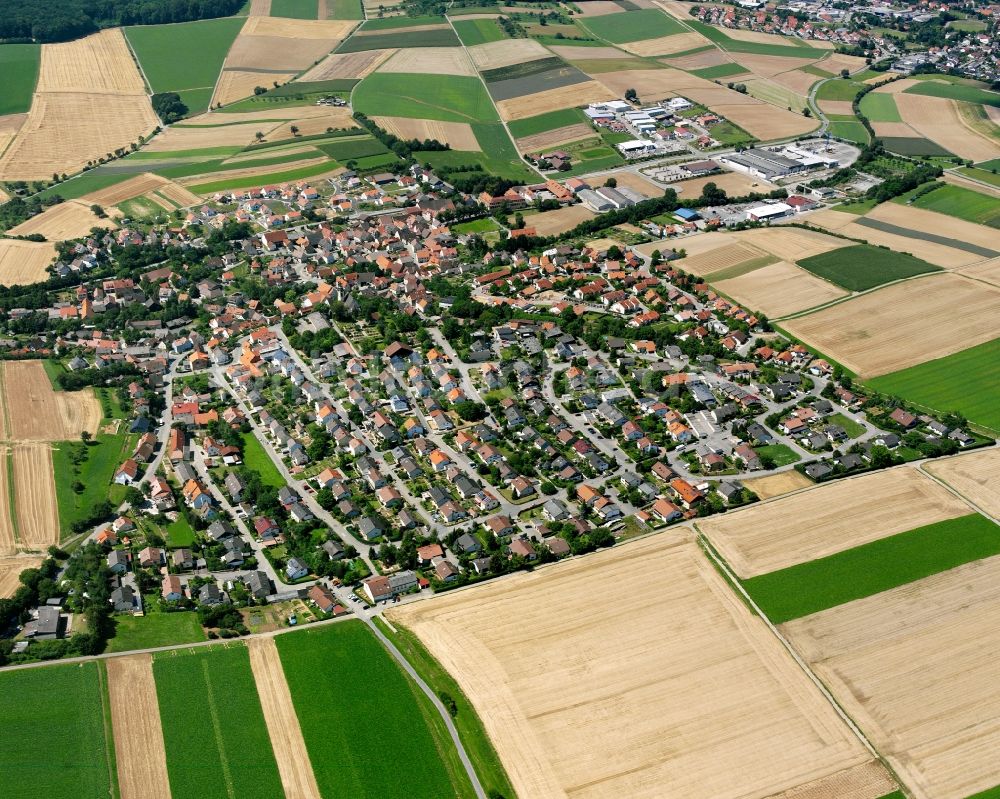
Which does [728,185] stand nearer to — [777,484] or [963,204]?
[963,204]

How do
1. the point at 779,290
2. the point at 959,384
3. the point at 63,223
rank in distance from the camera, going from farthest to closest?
the point at 63,223 < the point at 779,290 < the point at 959,384

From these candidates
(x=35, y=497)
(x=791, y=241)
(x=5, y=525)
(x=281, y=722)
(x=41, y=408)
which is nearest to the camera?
(x=281, y=722)

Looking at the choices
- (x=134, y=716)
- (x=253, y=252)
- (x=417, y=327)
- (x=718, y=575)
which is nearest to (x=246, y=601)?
(x=134, y=716)

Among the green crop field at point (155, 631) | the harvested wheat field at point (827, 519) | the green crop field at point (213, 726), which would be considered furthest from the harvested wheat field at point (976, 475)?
the green crop field at point (155, 631)

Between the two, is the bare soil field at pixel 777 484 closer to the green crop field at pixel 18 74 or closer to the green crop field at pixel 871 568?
the green crop field at pixel 871 568

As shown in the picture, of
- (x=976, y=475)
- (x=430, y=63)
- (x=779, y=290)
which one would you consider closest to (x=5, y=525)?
(x=976, y=475)

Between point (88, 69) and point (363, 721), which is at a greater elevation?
point (88, 69)

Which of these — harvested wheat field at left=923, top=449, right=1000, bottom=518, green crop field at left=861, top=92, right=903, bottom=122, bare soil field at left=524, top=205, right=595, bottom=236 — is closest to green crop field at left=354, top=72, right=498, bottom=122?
bare soil field at left=524, top=205, right=595, bottom=236
